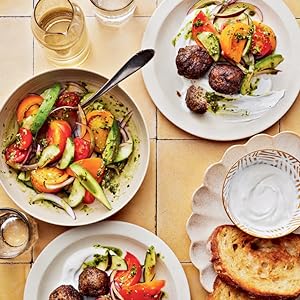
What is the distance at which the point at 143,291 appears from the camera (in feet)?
7.45

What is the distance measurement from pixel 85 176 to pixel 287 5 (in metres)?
0.73

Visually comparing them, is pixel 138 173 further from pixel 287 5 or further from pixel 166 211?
pixel 287 5

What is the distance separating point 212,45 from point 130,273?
65 cm

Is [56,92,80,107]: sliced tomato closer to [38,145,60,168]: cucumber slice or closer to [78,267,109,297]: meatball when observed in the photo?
[38,145,60,168]: cucumber slice

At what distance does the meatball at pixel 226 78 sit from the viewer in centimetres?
227

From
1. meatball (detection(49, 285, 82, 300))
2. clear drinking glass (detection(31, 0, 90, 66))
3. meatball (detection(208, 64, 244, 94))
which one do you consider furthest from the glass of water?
meatball (detection(49, 285, 82, 300))

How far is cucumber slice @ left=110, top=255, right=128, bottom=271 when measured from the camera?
2305 mm

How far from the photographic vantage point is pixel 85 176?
2250mm

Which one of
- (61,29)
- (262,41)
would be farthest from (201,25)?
(61,29)

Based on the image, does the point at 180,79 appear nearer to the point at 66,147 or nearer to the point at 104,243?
the point at 66,147

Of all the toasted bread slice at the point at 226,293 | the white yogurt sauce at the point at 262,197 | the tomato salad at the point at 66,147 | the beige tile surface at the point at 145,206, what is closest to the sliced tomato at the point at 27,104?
the tomato salad at the point at 66,147

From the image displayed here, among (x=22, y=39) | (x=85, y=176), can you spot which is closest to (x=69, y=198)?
(x=85, y=176)

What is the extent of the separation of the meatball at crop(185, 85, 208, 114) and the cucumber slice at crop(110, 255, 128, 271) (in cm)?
45

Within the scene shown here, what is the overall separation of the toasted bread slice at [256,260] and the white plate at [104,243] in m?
0.12
